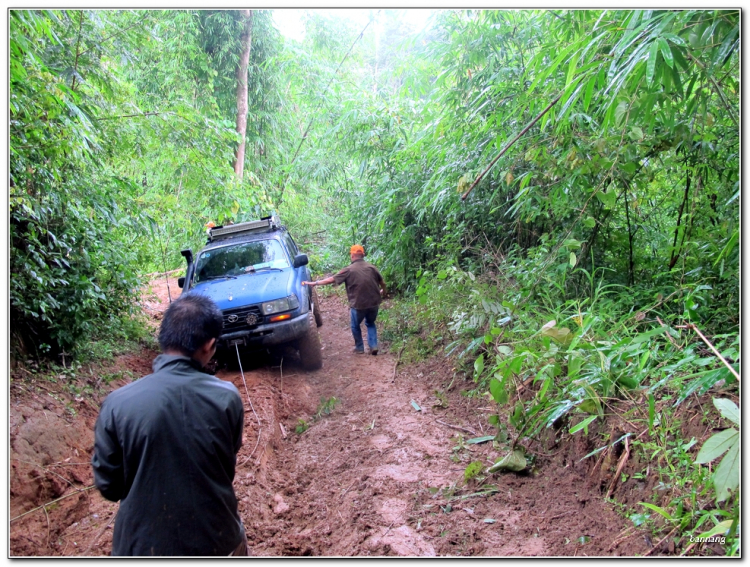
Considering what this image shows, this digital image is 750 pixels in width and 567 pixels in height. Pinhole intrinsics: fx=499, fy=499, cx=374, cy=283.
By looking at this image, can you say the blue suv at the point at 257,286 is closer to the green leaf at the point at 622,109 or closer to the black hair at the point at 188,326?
the black hair at the point at 188,326

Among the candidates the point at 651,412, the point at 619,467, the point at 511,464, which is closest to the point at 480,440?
the point at 511,464

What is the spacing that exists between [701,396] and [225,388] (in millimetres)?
2631

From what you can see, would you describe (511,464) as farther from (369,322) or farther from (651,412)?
(369,322)

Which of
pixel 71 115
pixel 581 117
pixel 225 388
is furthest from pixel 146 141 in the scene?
pixel 225 388

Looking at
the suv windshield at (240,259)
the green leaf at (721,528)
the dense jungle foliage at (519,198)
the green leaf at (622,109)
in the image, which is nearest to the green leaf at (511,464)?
the dense jungle foliage at (519,198)

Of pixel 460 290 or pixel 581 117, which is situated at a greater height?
pixel 581 117

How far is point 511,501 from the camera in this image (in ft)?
10.5

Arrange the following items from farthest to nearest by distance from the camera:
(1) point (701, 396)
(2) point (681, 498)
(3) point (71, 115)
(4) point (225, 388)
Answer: (3) point (71, 115), (1) point (701, 396), (2) point (681, 498), (4) point (225, 388)

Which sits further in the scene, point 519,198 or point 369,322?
point 369,322

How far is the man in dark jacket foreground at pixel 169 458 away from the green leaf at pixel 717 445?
74.8 inches

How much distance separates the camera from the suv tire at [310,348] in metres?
6.70

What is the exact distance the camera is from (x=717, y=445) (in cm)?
201

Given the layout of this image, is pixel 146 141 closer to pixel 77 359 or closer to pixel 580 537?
pixel 77 359

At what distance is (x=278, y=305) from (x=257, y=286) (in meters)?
0.52
